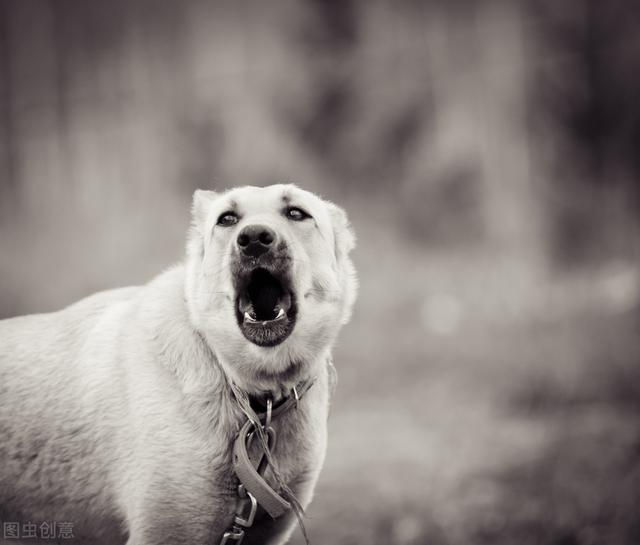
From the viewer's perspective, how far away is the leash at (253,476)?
199 centimetres

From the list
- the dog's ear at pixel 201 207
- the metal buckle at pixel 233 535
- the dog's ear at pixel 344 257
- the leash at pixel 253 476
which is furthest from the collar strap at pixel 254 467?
the dog's ear at pixel 201 207

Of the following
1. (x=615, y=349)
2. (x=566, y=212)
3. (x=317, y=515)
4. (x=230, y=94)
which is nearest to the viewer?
(x=317, y=515)

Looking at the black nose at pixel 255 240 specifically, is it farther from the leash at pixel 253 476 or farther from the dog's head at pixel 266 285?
the leash at pixel 253 476

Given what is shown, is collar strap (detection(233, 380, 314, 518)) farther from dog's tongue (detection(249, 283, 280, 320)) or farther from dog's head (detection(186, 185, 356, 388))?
dog's tongue (detection(249, 283, 280, 320))

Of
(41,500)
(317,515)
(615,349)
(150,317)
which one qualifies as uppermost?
(150,317)

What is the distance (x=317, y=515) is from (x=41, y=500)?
195cm

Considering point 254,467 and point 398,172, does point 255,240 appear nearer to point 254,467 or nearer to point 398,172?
point 254,467

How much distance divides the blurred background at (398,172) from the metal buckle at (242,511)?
2.84m

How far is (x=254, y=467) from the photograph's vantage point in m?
2.05

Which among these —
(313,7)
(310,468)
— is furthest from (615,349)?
(313,7)

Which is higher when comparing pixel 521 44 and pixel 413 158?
pixel 521 44

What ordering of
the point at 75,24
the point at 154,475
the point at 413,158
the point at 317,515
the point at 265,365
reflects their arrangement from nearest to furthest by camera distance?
the point at 154,475 → the point at 265,365 → the point at 317,515 → the point at 413,158 → the point at 75,24

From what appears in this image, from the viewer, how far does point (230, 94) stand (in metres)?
8.30

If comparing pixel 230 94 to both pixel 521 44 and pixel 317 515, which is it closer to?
pixel 521 44
